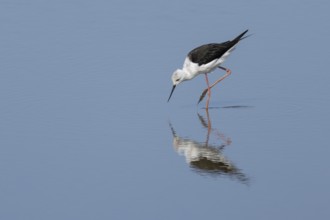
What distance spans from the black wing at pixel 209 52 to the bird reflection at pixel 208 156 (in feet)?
5.07

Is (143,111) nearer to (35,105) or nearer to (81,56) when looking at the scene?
(35,105)

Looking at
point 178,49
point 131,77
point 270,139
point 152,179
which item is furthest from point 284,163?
point 178,49

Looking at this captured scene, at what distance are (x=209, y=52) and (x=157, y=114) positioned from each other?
147 centimetres

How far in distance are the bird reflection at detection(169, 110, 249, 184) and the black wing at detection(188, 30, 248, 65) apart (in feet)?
5.07

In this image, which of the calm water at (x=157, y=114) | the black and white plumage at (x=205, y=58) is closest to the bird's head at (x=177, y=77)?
the black and white plumage at (x=205, y=58)

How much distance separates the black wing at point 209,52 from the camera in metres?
10.3

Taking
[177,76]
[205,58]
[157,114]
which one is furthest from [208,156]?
[205,58]

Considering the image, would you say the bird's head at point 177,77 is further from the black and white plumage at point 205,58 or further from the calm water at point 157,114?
the calm water at point 157,114

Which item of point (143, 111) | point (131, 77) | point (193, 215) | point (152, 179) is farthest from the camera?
point (131, 77)

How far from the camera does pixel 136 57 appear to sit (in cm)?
1097

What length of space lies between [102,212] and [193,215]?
723 millimetres

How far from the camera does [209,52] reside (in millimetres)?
10406

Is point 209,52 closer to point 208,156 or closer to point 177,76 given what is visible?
point 177,76

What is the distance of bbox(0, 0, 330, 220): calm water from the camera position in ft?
23.4
